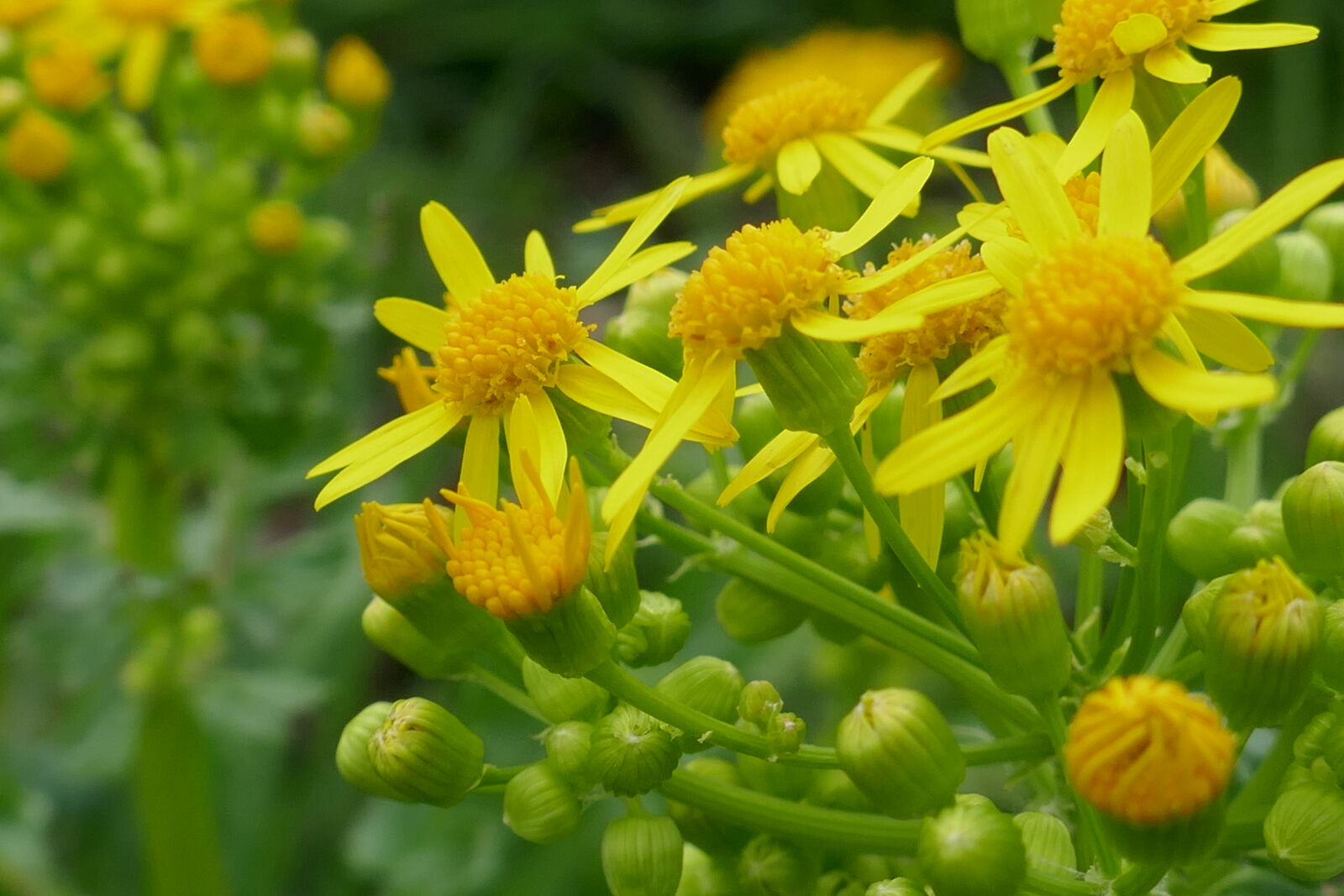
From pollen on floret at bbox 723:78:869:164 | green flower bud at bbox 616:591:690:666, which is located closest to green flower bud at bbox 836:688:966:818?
green flower bud at bbox 616:591:690:666

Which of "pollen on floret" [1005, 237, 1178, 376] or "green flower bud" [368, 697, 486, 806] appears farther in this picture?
"green flower bud" [368, 697, 486, 806]

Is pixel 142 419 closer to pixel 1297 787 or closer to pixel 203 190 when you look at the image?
pixel 203 190

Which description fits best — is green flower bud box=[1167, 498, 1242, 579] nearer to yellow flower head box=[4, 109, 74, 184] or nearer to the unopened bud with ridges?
the unopened bud with ridges

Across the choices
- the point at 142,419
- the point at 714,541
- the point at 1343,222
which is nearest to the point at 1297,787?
the point at 714,541

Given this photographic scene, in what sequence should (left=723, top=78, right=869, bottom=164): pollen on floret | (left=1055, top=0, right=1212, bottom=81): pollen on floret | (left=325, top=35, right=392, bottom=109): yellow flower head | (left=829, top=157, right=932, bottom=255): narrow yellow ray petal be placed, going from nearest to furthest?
(left=829, top=157, right=932, bottom=255): narrow yellow ray petal
(left=1055, top=0, right=1212, bottom=81): pollen on floret
(left=723, top=78, right=869, bottom=164): pollen on floret
(left=325, top=35, right=392, bottom=109): yellow flower head

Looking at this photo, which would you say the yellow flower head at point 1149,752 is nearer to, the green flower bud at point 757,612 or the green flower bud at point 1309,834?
the green flower bud at point 1309,834

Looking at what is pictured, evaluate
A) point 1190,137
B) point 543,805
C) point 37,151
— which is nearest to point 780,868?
point 543,805

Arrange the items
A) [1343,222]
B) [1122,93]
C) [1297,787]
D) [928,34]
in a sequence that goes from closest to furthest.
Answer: [1297,787] < [1122,93] < [1343,222] < [928,34]
